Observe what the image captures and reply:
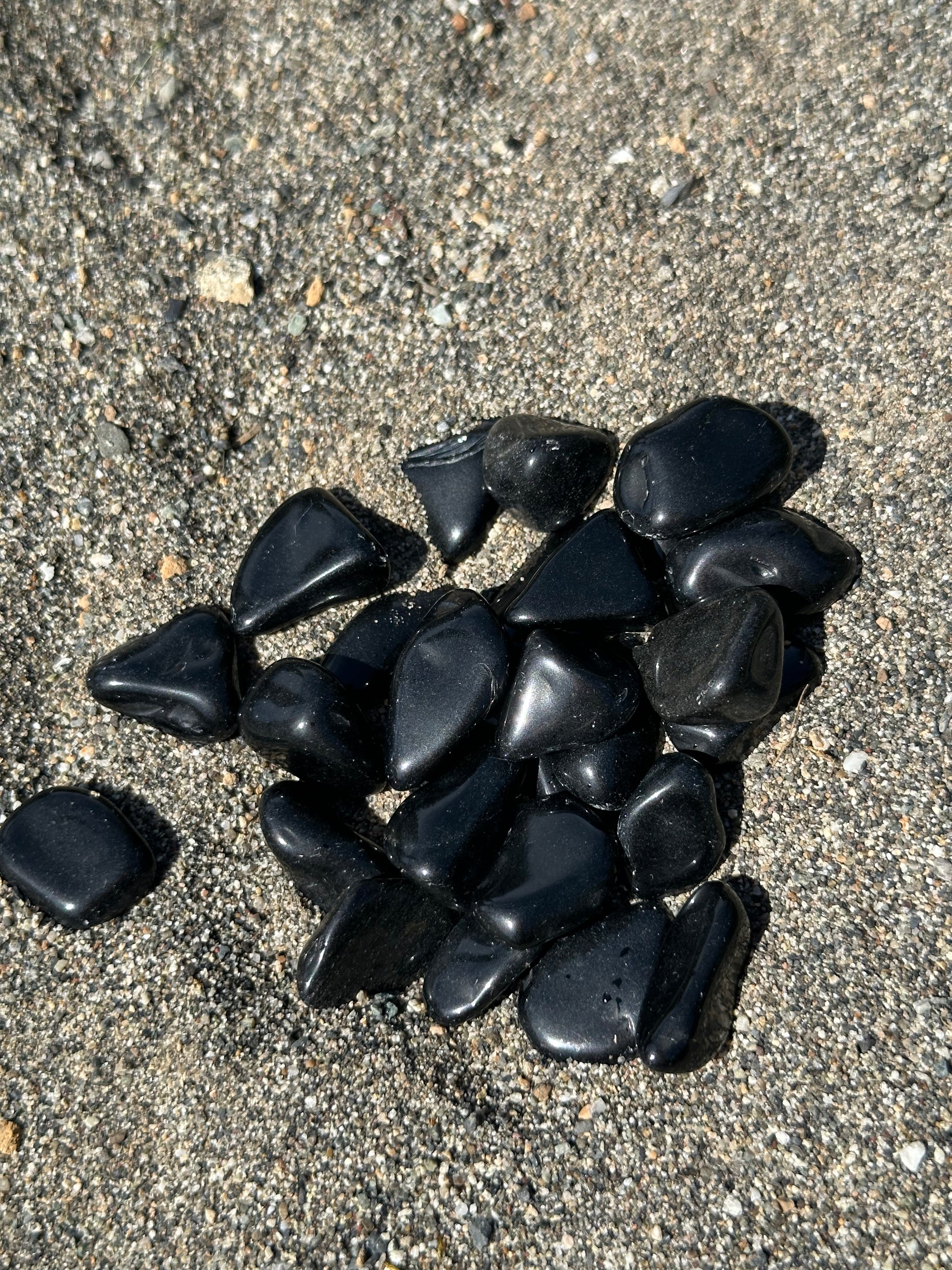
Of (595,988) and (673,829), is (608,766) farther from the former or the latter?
(595,988)


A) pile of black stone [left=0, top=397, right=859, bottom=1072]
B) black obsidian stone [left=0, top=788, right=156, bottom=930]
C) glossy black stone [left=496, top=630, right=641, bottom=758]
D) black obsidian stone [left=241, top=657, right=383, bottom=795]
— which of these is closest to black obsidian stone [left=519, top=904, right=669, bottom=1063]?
pile of black stone [left=0, top=397, right=859, bottom=1072]

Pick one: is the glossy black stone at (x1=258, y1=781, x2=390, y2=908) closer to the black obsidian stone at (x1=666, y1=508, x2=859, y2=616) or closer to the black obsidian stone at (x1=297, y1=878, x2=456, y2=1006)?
the black obsidian stone at (x1=297, y1=878, x2=456, y2=1006)

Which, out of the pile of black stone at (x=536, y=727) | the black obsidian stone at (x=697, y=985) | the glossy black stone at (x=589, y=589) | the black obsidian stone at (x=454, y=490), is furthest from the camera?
the black obsidian stone at (x=454, y=490)

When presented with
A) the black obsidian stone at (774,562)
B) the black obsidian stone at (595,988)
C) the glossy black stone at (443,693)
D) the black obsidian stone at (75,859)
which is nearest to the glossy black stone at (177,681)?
the black obsidian stone at (75,859)

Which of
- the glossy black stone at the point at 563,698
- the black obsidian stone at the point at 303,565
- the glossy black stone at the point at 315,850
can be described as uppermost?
the black obsidian stone at the point at 303,565

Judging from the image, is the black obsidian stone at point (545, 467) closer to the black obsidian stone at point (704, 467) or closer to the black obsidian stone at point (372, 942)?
the black obsidian stone at point (704, 467)

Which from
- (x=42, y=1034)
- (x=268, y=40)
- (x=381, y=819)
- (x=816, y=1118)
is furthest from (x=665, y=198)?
(x=42, y=1034)

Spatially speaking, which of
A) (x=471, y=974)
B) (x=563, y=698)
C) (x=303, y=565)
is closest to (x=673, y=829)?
(x=563, y=698)
